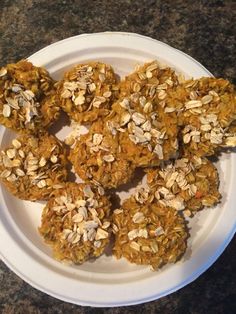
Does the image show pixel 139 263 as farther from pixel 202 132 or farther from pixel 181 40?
pixel 181 40

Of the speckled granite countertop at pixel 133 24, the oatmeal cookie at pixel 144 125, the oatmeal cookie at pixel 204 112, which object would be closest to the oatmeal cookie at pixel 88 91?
the oatmeal cookie at pixel 144 125

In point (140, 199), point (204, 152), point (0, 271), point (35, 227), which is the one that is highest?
point (204, 152)

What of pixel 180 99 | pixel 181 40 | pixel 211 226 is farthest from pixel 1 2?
pixel 211 226

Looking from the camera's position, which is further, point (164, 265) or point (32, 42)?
point (32, 42)

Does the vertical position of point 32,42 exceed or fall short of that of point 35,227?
it exceeds it

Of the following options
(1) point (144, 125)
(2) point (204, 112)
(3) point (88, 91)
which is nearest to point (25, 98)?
(3) point (88, 91)

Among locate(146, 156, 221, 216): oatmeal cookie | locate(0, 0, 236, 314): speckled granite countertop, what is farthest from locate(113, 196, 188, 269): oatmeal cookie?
locate(0, 0, 236, 314): speckled granite countertop

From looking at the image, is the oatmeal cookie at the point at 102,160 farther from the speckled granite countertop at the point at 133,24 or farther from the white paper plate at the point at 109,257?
the speckled granite countertop at the point at 133,24
